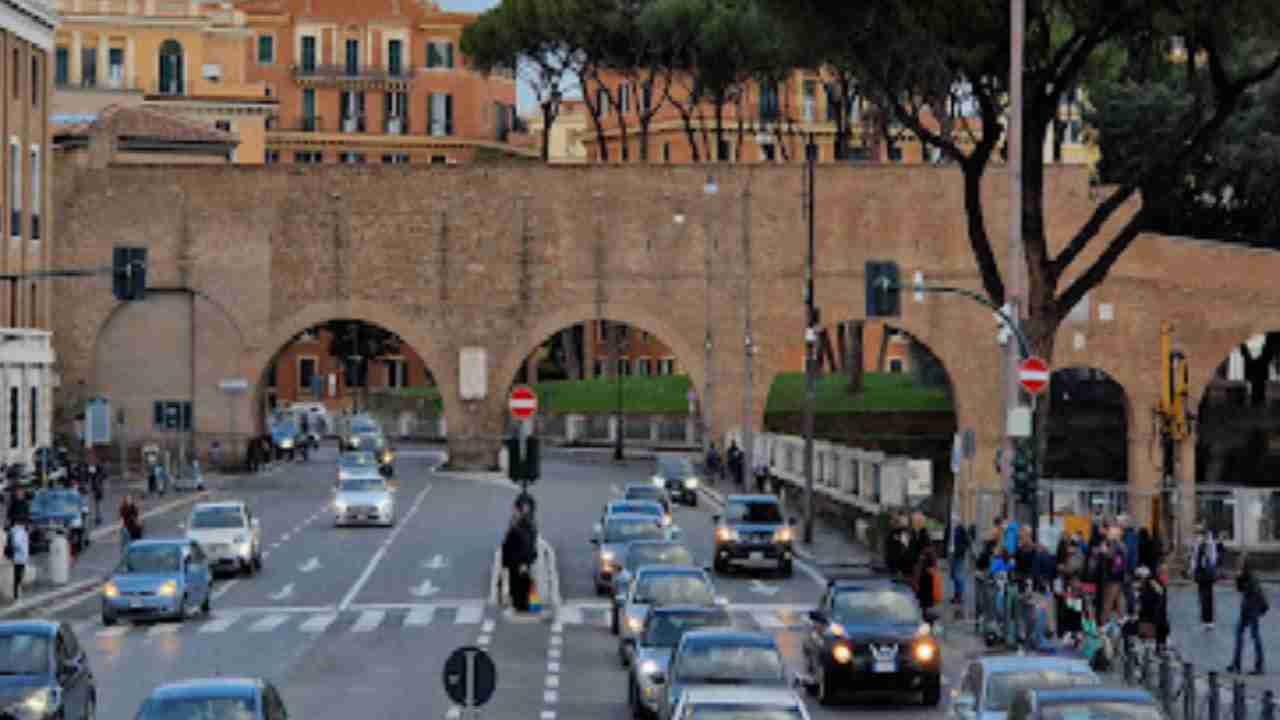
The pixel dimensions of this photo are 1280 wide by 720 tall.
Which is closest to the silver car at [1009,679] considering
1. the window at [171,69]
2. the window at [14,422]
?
the window at [14,422]

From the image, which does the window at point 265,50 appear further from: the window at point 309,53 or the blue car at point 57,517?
the blue car at point 57,517

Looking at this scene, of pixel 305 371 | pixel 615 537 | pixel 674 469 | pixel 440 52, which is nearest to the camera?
pixel 615 537

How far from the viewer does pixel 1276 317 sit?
83.8m

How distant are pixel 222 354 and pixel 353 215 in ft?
23.9

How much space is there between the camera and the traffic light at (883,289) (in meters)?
43.5

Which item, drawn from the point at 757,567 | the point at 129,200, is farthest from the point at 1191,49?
the point at 129,200

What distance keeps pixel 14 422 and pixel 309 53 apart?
83.8 m

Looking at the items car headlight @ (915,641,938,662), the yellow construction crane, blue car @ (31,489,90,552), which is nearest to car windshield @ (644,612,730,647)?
car headlight @ (915,641,938,662)

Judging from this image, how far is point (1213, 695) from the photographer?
988 inches

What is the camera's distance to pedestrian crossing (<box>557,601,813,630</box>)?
4316 cm

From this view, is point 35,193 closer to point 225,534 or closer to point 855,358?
point 225,534

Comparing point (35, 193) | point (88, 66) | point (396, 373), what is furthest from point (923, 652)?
point (396, 373)

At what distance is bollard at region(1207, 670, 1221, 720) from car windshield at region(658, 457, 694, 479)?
53.9 meters

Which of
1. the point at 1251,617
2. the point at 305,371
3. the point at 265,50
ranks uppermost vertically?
the point at 265,50
